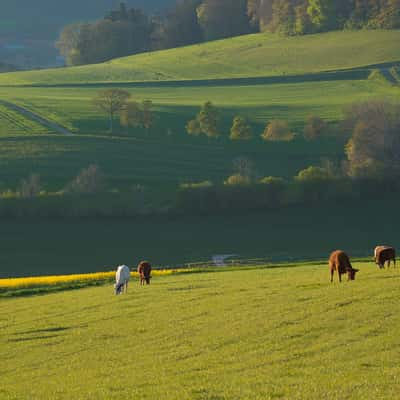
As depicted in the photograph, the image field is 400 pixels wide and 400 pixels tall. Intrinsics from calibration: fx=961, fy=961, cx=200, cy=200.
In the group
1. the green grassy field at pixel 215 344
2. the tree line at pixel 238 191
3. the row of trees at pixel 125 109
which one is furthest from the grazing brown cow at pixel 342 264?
the row of trees at pixel 125 109

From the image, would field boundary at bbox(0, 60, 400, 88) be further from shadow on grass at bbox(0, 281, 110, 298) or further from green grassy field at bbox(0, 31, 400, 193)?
shadow on grass at bbox(0, 281, 110, 298)

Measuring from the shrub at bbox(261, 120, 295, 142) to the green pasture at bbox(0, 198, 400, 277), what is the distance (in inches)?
1054

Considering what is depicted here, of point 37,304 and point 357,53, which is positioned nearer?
point 37,304

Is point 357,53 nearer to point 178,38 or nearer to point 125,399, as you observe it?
point 178,38

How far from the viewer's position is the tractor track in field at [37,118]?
→ 105 meters

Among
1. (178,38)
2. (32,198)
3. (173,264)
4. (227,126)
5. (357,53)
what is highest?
(178,38)

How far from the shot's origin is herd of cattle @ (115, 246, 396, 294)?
96.1ft

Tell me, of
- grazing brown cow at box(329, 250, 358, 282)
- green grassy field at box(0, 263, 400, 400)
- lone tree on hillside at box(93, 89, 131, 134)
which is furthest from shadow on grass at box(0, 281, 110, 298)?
lone tree on hillside at box(93, 89, 131, 134)

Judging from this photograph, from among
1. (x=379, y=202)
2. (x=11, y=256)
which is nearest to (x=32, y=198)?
(x=11, y=256)

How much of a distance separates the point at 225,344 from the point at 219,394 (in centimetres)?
527

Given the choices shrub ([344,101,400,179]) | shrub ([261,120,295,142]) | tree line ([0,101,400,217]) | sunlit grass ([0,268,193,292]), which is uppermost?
shrub ([261,120,295,142])

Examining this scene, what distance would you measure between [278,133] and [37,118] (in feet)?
Answer: 96.3

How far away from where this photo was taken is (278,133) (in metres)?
102

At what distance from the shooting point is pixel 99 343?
77.0 feet
